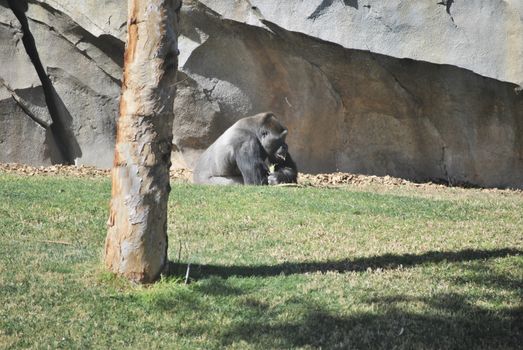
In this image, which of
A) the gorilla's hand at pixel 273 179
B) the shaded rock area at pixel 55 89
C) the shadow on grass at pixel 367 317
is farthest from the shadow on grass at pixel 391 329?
the shaded rock area at pixel 55 89

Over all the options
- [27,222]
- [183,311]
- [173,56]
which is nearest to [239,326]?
[183,311]

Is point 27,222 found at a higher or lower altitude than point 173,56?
lower

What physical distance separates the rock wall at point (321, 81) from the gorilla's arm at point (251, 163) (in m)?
2.22

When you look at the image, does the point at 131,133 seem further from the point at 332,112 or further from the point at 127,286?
the point at 332,112

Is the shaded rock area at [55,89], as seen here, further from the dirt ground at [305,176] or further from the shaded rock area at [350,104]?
the shaded rock area at [350,104]

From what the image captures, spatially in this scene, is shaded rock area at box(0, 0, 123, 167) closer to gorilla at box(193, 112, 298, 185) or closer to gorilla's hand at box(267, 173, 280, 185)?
gorilla at box(193, 112, 298, 185)

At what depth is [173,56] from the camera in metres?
6.48

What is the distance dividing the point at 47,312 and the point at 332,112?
37.6 ft

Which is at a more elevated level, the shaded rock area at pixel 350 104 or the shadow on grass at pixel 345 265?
the shaded rock area at pixel 350 104

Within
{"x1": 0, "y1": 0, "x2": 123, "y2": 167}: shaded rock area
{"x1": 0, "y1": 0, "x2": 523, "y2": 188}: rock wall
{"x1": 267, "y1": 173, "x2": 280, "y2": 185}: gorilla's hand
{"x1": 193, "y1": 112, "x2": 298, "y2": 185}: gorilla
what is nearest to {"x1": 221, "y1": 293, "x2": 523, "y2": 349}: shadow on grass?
{"x1": 267, "y1": 173, "x2": 280, "y2": 185}: gorilla's hand

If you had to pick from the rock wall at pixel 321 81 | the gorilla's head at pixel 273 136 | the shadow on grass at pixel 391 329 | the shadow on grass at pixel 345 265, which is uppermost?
the rock wall at pixel 321 81

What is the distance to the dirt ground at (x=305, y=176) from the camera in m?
14.6

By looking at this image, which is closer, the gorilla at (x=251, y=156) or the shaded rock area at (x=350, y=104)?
the gorilla at (x=251, y=156)

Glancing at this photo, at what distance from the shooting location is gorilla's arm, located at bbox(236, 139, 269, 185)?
14.4 meters
